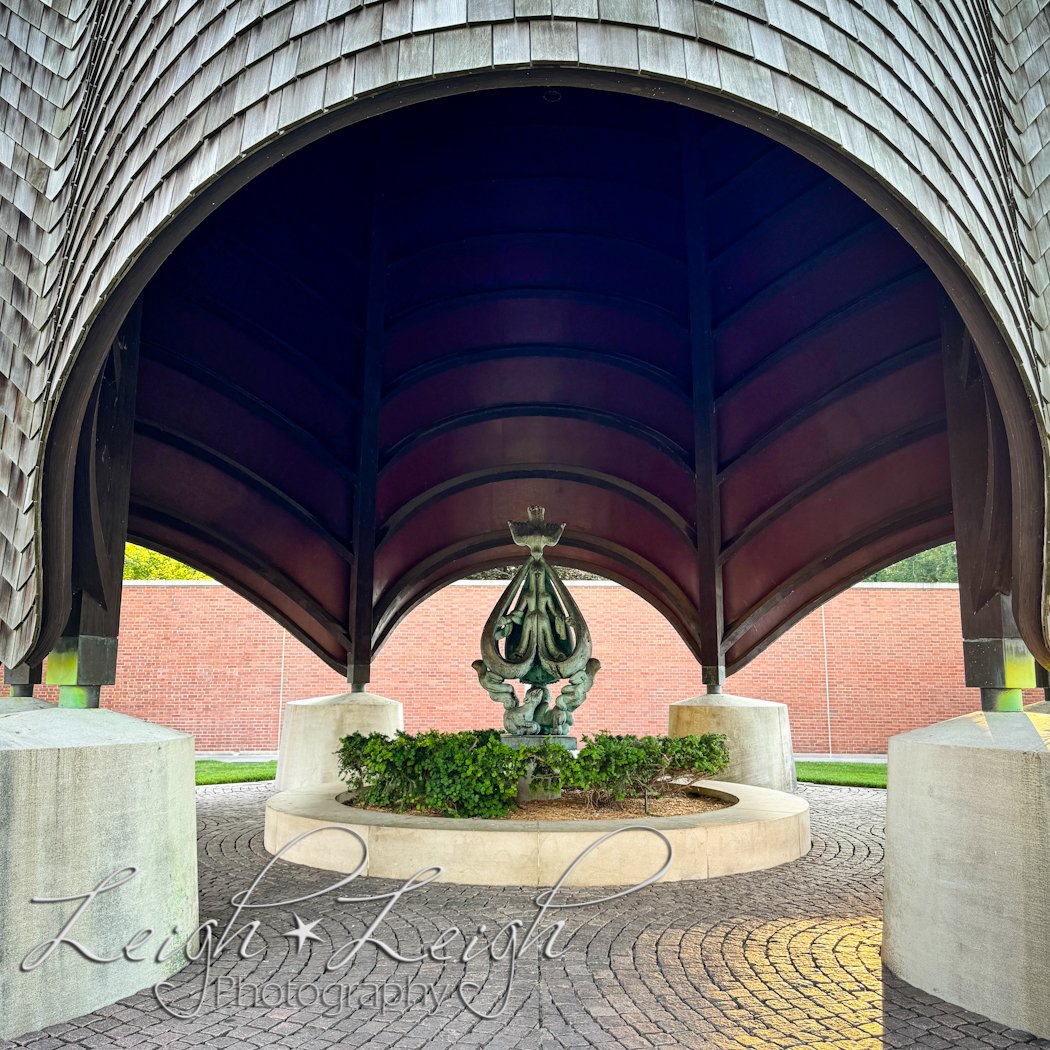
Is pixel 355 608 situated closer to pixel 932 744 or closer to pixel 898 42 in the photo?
pixel 932 744

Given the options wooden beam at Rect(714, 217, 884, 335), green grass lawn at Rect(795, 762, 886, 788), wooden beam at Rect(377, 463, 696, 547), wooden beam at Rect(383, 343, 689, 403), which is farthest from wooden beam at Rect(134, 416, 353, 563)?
green grass lawn at Rect(795, 762, 886, 788)

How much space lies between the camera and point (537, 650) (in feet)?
36.8

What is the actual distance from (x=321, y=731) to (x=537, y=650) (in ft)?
14.8

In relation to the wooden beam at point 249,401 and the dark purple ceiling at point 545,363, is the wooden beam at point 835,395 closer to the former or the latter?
the dark purple ceiling at point 545,363

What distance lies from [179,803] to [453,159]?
9853 millimetres

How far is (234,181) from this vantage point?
488cm

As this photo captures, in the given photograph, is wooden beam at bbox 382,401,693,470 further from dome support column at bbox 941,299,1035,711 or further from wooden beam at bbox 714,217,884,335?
dome support column at bbox 941,299,1035,711

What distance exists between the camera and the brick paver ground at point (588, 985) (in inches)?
174

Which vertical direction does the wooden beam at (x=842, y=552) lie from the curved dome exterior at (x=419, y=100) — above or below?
below

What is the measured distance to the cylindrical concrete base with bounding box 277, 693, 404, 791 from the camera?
13.5 metres

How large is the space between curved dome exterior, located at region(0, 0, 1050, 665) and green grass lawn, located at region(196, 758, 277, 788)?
1147 centimetres

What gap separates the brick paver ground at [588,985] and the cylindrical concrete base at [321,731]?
579 cm

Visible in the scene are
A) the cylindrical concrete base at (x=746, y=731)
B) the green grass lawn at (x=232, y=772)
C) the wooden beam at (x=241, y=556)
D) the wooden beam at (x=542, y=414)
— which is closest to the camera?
the wooden beam at (x=241, y=556)

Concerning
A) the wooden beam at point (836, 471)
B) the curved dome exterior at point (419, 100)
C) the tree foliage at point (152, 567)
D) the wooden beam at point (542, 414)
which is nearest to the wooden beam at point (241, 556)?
the wooden beam at point (542, 414)
